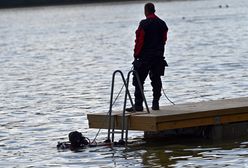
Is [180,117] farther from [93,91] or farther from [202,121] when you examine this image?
[93,91]

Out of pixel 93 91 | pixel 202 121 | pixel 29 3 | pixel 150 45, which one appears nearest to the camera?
pixel 202 121

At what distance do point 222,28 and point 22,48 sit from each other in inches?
665

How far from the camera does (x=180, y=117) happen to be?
19.7 metres

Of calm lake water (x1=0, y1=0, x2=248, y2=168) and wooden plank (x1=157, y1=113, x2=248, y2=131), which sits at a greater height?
wooden plank (x1=157, y1=113, x2=248, y2=131)

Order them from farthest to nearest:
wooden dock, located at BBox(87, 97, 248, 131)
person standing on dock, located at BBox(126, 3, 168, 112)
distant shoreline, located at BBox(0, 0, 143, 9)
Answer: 1. distant shoreline, located at BBox(0, 0, 143, 9)
2. person standing on dock, located at BBox(126, 3, 168, 112)
3. wooden dock, located at BBox(87, 97, 248, 131)

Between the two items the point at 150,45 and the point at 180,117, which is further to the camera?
the point at 150,45

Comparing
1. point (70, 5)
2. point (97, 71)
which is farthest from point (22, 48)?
point (70, 5)

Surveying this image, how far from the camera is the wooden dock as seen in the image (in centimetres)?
1955

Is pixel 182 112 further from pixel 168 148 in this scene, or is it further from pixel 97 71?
pixel 97 71

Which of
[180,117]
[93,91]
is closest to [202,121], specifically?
[180,117]

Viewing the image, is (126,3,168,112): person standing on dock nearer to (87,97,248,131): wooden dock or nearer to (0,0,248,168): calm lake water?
(87,97,248,131): wooden dock

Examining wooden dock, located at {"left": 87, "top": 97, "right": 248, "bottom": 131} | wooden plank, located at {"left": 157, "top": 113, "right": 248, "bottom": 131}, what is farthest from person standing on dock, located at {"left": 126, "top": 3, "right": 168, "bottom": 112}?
wooden plank, located at {"left": 157, "top": 113, "right": 248, "bottom": 131}

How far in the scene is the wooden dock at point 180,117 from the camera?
19.5m

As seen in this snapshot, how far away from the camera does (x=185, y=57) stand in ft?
156
